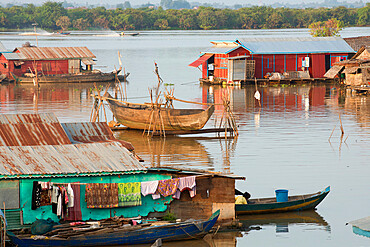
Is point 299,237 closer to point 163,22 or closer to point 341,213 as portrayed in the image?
point 341,213

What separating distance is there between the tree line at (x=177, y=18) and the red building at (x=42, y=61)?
11009cm

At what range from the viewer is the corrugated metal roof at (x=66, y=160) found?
12.9m

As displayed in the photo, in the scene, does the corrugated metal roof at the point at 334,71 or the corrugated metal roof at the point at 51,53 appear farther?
the corrugated metal roof at the point at 51,53

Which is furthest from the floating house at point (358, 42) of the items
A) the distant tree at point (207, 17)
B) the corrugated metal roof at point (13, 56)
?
the distant tree at point (207, 17)

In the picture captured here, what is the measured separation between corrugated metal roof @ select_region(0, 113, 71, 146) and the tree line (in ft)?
459

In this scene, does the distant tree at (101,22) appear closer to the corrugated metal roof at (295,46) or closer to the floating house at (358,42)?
the floating house at (358,42)

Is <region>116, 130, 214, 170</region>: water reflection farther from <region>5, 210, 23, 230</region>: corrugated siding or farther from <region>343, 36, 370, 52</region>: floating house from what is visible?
<region>343, 36, 370, 52</region>: floating house

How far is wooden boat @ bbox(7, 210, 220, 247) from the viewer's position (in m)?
12.2

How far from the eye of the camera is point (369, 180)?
18.3 m

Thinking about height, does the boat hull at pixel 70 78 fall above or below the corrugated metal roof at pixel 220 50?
below

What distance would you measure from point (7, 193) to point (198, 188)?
383 centimetres

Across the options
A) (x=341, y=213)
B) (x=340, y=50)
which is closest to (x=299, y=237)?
(x=341, y=213)

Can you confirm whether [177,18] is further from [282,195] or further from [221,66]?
[282,195]

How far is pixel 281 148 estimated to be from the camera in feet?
74.8
